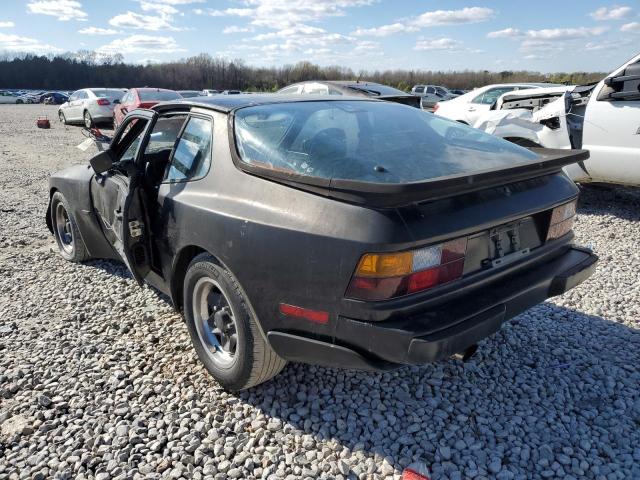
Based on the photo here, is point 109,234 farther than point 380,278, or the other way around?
point 109,234

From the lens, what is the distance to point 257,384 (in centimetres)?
242

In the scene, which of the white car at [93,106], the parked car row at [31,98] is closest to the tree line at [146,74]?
the parked car row at [31,98]

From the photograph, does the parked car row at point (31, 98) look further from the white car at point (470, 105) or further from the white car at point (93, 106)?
the white car at point (470, 105)

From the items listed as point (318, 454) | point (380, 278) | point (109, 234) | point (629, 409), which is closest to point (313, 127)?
point (380, 278)

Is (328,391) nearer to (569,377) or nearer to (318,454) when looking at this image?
(318,454)

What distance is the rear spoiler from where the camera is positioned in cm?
185

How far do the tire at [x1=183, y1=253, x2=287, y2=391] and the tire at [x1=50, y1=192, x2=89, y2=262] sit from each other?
6.77 ft

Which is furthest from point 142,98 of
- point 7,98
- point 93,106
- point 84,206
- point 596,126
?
point 7,98

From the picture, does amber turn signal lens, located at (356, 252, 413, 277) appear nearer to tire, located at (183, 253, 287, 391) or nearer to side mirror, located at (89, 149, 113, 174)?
tire, located at (183, 253, 287, 391)

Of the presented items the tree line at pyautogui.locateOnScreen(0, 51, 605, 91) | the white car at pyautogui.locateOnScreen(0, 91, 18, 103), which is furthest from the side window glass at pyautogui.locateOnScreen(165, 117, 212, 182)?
the tree line at pyautogui.locateOnScreen(0, 51, 605, 91)

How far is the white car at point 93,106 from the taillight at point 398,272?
1734cm

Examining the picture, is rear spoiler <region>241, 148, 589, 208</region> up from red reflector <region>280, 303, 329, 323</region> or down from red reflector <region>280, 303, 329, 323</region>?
up

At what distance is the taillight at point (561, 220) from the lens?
253 centimetres

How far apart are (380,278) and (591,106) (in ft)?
16.2
